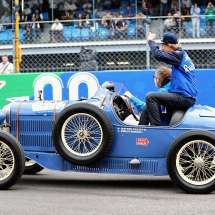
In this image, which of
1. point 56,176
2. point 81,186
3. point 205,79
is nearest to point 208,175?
point 81,186

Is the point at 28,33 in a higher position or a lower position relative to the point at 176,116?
higher

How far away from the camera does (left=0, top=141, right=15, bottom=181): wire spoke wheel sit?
24.7 ft

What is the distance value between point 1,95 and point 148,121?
16.5 ft

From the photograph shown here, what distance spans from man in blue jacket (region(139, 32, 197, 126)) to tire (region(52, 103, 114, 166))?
57cm

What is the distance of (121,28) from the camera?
1969cm

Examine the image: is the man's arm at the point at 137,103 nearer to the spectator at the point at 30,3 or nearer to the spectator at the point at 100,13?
the spectator at the point at 100,13

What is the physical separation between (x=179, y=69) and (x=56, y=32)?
12.9m

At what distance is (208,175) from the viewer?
7309 mm

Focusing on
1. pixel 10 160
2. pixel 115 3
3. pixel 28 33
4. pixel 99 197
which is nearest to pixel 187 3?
pixel 115 3

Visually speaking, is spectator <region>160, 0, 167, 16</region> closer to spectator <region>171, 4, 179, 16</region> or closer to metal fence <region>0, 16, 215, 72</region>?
spectator <region>171, 4, 179, 16</region>

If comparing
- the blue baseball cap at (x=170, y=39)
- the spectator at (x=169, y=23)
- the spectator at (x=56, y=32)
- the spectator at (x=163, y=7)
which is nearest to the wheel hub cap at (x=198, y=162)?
the blue baseball cap at (x=170, y=39)

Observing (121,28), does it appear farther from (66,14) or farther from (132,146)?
(132,146)

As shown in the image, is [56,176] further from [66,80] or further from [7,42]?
[7,42]

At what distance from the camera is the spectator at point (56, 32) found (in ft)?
65.4
